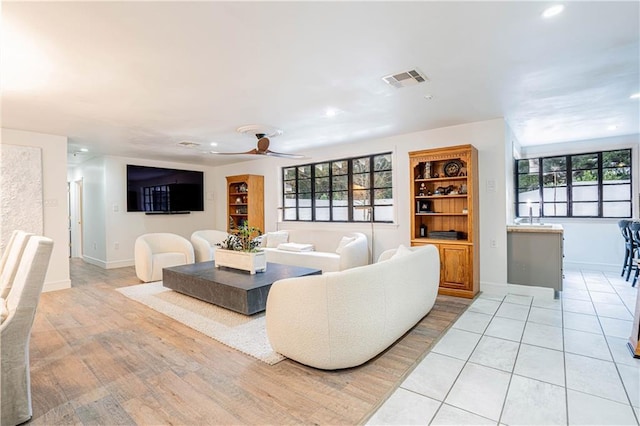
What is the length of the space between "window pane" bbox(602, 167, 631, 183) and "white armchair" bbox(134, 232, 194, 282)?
7.76 m

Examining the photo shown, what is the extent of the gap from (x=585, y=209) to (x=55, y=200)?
368 inches

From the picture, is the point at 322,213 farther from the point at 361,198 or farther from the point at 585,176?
the point at 585,176

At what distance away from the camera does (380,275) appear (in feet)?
8.15

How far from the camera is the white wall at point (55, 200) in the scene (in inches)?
195

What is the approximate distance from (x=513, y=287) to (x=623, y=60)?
2.95 m

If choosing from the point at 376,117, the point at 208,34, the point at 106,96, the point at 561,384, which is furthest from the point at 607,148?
the point at 106,96

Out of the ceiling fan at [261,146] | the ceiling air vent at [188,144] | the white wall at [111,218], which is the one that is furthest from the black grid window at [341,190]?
the white wall at [111,218]

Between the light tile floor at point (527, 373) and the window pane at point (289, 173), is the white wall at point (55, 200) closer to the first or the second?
the window pane at point (289, 173)

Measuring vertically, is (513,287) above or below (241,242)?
below

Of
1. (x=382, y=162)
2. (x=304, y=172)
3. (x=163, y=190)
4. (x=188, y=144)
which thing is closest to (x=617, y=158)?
(x=382, y=162)

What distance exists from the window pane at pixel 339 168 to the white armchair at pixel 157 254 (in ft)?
10.4

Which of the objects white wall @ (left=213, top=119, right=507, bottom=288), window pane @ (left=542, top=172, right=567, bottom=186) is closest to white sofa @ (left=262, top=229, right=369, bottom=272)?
white wall @ (left=213, top=119, right=507, bottom=288)

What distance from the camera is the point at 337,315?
224 centimetres

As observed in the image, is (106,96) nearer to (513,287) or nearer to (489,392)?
(489,392)
